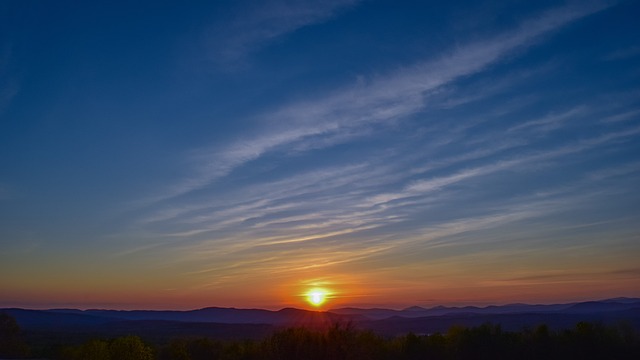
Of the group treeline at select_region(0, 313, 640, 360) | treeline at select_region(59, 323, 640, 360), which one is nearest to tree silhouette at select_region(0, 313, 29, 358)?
treeline at select_region(0, 313, 640, 360)

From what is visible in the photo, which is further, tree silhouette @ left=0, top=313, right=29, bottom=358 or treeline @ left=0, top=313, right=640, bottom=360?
tree silhouette @ left=0, top=313, right=29, bottom=358

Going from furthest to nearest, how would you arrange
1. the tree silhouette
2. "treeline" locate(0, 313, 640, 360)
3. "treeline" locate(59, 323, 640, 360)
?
the tree silhouette < "treeline" locate(59, 323, 640, 360) < "treeline" locate(0, 313, 640, 360)

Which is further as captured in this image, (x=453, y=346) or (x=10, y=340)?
(x=10, y=340)

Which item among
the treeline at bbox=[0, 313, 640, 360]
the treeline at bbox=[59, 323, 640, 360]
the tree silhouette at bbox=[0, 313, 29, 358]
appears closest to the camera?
the treeline at bbox=[0, 313, 640, 360]

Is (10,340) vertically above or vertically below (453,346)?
above

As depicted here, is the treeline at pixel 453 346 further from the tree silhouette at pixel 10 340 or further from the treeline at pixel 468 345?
the tree silhouette at pixel 10 340

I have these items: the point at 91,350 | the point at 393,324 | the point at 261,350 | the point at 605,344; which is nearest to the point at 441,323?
the point at 393,324

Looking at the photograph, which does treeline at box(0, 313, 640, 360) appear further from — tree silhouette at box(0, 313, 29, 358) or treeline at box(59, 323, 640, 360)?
tree silhouette at box(0, 313, 29, 358)

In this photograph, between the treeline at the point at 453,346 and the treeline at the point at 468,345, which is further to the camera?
the treeline at the point at 468,345

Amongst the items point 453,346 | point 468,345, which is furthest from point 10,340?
point 468,345

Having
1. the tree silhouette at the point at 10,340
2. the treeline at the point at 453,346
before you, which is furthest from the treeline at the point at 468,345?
the tree silhouette at the point at 10,340

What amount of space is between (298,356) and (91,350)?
12692 mm

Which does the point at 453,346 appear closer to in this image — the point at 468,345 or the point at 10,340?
the point at 468,345

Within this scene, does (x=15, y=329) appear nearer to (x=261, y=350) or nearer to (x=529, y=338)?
(x=261, y=350)
